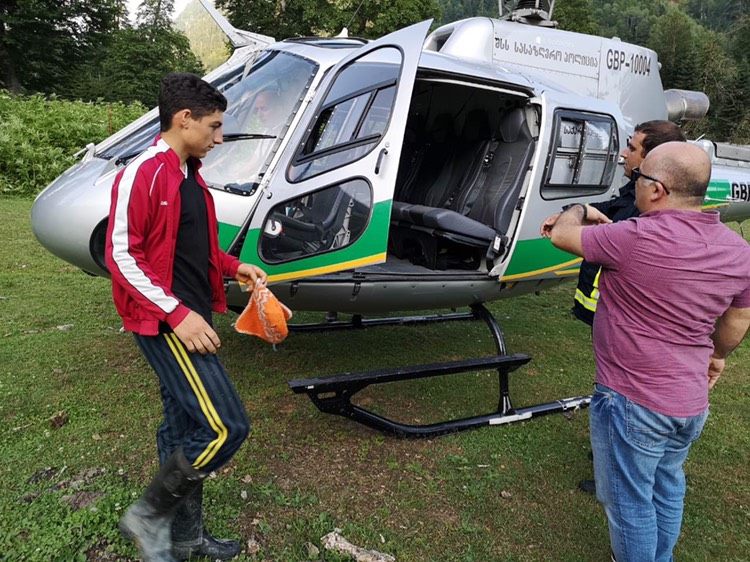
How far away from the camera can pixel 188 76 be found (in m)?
1.92

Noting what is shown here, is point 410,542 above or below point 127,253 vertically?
below

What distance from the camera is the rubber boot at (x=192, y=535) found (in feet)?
7.53

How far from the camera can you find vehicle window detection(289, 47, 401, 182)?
10.1ft

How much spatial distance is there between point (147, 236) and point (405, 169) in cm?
374

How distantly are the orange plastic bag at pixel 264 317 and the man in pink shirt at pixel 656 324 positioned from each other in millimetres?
1083

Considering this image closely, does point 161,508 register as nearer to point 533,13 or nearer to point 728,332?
point 728,332

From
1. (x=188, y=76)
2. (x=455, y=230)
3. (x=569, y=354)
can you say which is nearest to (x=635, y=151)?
(x=455, y=230)

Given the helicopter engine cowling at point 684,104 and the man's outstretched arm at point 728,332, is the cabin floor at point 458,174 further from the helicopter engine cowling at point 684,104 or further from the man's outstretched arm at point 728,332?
the helicopter engine cowling at point 684,104

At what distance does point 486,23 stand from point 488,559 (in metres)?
3.66

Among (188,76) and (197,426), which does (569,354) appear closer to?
(197,426)

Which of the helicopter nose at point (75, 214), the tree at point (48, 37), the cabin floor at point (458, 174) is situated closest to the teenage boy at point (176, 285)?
the helicopter nose at point (75, 214)

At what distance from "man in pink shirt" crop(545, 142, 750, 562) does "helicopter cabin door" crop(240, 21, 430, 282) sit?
1.13m

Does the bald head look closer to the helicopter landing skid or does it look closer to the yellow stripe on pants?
the yellow stripe on pants

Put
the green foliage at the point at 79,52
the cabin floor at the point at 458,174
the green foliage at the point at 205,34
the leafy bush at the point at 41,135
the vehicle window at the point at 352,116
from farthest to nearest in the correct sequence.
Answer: the green foliage at the point at 79,52, the leafy bush at the point at 41,135, the green foliage at the point at 205,34, the cabin floor at the point at 458,174, the vehicle window at the point at 352,116
